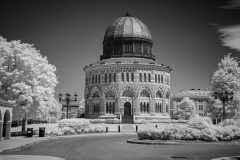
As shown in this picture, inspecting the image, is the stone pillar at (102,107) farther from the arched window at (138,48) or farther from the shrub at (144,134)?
the shrub at (144,134)

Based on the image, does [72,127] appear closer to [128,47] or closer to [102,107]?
[102,107]

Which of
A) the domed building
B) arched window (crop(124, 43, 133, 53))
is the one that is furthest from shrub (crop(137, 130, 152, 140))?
arched window (crop(124, 43, 133, 53))

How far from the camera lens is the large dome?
226 ft

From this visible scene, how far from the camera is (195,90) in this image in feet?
373

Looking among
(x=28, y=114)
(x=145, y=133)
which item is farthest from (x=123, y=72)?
(x=145, y=133)

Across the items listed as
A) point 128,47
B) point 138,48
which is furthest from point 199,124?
point 138,48

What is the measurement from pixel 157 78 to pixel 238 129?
39.6 m

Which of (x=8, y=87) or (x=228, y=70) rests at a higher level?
(x=228, y=70)

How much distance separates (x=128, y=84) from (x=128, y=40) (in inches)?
496

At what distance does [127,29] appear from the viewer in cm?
6912

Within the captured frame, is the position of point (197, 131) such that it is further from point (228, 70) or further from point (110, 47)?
point (110, 47)

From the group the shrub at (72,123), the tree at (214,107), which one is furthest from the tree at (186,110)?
the shrub at (72,123)

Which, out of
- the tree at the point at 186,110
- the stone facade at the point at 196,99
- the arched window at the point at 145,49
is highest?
the arched window at the point at 145,49

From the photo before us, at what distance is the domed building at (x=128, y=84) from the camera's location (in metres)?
61.8
